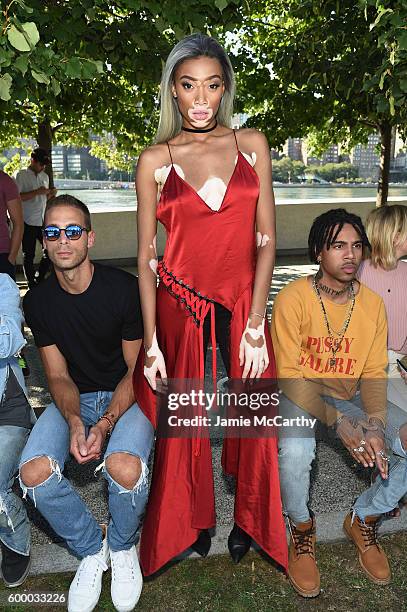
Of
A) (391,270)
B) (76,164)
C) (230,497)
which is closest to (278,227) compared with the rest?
(76,164)

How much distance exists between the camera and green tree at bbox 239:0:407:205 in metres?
4.06

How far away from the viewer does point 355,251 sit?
124 inches

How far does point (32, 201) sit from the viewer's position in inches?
389

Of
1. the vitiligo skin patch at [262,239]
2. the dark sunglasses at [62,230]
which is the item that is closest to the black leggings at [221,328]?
the vitiligo skin patch at [262,239]

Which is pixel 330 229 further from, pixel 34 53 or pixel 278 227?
pixel 278 227

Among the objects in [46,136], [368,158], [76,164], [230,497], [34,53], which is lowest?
[230,497]

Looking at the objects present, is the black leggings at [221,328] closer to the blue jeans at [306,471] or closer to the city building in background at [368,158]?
the blue jeans at [306,471]

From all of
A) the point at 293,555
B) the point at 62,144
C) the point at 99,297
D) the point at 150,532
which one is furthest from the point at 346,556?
the point at 62,144

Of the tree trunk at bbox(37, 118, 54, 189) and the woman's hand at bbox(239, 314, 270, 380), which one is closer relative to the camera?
the woman's hand at bbox(239, 314, 270, 380)

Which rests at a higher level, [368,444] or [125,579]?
[368,444]

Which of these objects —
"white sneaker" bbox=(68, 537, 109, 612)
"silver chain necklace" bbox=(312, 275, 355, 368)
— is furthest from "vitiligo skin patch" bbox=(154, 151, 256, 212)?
"white sneaker" bbox=(68, 537, 109, 612)

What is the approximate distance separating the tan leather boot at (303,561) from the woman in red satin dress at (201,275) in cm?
10

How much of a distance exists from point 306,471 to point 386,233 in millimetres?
1386

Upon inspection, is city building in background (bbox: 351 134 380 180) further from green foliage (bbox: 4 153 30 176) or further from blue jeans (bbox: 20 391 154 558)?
blue jeans (bbox: 20 391 154 558)
